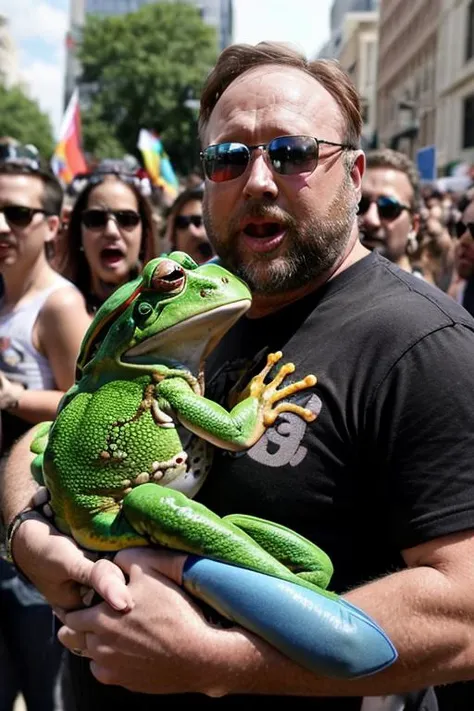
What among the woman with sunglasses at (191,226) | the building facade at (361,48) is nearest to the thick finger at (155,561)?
the woman with sunglasses at (191,226)

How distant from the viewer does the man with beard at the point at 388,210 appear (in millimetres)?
4738

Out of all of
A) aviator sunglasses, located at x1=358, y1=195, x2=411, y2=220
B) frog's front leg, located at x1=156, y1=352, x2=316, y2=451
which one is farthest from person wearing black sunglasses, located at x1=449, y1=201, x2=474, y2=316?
frog's front leg, located at x1=156, y1=352, x2=316, y2=451

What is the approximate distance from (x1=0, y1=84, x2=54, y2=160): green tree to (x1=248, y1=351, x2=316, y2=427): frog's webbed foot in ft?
209

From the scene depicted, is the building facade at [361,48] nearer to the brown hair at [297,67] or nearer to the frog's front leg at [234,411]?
the brown hair at [297,67]

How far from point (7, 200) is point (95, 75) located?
53015mm

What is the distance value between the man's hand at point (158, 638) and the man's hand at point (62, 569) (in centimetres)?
2

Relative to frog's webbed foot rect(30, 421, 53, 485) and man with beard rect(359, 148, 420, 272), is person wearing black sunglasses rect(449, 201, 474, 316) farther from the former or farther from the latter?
frog's webbed foot rect(30, 421, 53, 485)

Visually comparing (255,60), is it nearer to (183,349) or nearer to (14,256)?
(183,349)

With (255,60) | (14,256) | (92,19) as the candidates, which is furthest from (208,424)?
(92,19)

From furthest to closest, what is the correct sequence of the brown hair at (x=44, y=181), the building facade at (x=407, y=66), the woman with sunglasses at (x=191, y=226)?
the building facade at (x=407, y=66), the woman with sunglasses at (x=191, y=226), the brown hair at (x=44, y=181)

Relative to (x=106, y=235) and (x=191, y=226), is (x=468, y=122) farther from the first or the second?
(x=106, y=235)

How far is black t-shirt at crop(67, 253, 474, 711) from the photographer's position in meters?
1.63

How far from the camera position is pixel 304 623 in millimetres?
1493

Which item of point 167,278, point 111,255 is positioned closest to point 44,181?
point 111,255
